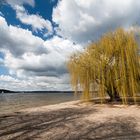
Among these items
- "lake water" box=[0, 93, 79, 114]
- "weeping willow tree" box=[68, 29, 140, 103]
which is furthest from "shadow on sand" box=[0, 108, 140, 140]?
"lake water" box=[0, 93, 79, 114]

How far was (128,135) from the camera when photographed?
967 centimetres

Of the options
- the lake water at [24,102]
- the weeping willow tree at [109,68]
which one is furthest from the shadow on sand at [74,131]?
the lake water at [24,102]

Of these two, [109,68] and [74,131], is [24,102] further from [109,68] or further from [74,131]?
[74,131]

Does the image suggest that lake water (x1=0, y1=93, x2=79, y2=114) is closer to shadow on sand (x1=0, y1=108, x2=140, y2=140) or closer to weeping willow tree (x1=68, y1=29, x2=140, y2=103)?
weeping willow tree (x1=68, y1=29, x2=140, y2=103)

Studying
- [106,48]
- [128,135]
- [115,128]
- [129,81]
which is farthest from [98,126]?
[106,48]

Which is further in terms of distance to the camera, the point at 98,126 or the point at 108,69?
the point at 108,69

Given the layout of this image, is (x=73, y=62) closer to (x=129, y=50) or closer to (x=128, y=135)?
(x=129, y=50)

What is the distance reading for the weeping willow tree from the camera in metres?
21.4

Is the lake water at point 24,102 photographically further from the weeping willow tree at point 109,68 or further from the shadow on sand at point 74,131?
the shadow on sand at point 74,131

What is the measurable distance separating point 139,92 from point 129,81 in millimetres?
1567

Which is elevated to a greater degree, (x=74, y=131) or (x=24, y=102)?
(x=24, y=102)

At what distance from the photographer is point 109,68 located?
2269 cm

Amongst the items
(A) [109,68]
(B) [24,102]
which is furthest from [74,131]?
(B) [24,102]

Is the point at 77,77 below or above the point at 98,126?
above
